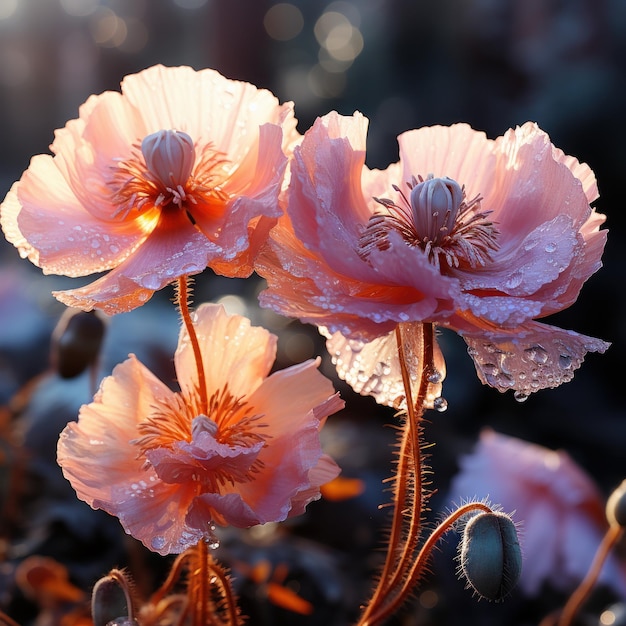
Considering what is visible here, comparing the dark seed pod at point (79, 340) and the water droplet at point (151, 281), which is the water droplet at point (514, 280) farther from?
the dark seed pod at point (79, 340)

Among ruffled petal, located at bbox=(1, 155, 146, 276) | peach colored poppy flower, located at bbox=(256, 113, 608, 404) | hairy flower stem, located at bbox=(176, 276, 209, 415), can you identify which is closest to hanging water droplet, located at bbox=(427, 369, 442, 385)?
peach colored poppy flower, located at bbox=(256, 113, 608, 404)

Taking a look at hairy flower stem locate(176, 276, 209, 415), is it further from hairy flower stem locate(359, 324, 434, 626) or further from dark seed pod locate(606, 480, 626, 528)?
dark seed pod locate(606, 480, 626, 528)

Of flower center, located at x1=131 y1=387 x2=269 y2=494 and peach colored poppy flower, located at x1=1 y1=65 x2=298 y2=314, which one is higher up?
peach colored poppy flower, located at x1=1 y1=65 x2=298 y2=314

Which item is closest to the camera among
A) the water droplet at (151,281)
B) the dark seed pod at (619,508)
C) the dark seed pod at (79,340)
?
the water droplet at (151,281)

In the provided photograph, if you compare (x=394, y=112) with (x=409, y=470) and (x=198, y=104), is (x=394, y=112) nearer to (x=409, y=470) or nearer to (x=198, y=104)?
(x=198, y=104)

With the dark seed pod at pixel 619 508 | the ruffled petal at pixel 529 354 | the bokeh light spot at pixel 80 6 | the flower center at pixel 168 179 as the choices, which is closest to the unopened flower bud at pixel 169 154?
the flower center at pixel 168 179

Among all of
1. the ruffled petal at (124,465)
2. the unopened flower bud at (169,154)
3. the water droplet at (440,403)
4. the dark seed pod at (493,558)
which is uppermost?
the unopened flower bud at (169,154)

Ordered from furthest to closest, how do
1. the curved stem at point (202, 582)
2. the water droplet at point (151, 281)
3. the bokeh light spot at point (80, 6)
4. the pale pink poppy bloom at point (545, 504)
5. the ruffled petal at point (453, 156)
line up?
the bokeh light spot at point (80, 6), the pale pink poppy bloom at point (545, 504), the ruffled petal at point (453, 156), the curved stem at point (202, 582), the water droplet at point (151, 281)
